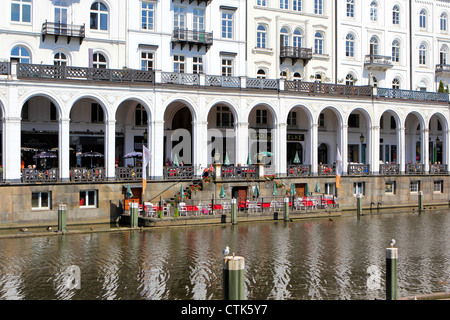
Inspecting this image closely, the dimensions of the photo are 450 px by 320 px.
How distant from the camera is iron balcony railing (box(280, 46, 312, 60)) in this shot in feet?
154

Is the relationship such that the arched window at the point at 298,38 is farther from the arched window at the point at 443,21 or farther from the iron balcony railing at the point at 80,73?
the arched window at the point at 443,21

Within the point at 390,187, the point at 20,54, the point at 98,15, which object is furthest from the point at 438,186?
the point at 20,54

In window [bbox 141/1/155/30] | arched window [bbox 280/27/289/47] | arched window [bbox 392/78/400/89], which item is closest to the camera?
window [bbox 141/1/155/30]

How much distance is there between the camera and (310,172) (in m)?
43.0

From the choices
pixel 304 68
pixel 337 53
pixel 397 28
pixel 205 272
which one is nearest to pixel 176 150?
pixel 304 68

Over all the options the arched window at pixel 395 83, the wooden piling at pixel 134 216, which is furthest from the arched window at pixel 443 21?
the wooden piling at pixel 134 216

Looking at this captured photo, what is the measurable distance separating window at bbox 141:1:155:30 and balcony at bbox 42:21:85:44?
5073 mm

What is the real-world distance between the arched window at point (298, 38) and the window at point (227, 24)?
6727mm

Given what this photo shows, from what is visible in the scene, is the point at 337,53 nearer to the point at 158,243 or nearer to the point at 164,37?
the point at 164,37

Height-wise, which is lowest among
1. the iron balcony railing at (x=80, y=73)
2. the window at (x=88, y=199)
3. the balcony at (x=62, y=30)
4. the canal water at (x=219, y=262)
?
the canal water at (x=219, y=262)

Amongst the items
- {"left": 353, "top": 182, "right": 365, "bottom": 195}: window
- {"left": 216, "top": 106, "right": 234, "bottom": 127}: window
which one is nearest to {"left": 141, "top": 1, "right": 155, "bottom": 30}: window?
{"left": 216, "top": 106, "right": 234, "bottom": 127}: window

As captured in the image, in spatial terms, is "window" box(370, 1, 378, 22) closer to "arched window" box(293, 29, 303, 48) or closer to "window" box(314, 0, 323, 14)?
"window" box(314, 0, 323, 14)

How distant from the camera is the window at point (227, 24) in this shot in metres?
44.3

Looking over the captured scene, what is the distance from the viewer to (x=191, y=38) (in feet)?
139
